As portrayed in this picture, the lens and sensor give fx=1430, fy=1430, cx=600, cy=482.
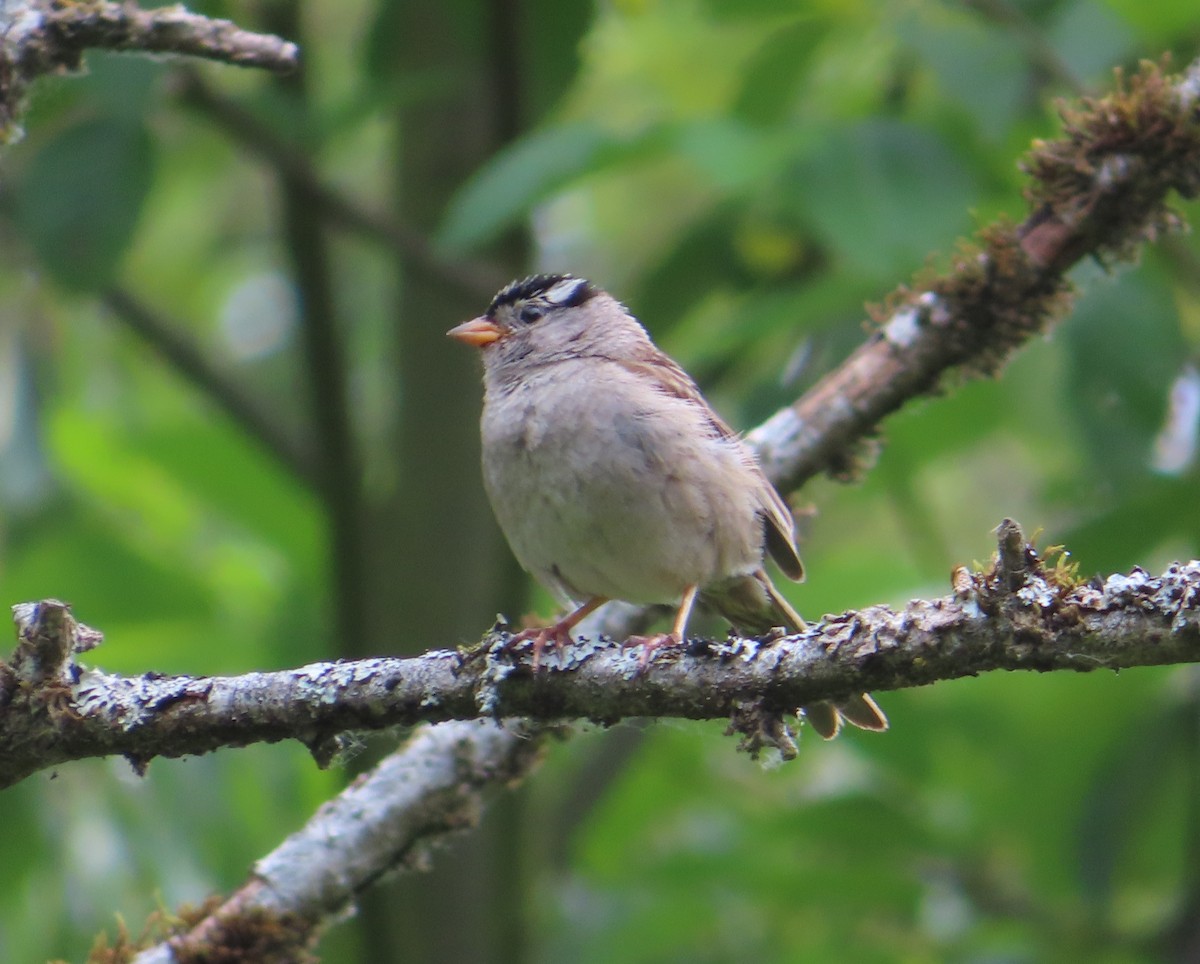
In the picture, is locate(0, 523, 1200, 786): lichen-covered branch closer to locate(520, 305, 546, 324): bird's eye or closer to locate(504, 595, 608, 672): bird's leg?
locate(504, 595, 608, 672): bird's leg

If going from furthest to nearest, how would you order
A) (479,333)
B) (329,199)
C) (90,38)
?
(329,199) → (479,333) → (90,38)

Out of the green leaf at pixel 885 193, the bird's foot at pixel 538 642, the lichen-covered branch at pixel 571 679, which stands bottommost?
the lichen-covered branch at pixel 571 679

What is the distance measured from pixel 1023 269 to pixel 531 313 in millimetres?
2079

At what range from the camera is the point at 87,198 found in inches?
197

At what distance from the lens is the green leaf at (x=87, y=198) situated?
4969 mm

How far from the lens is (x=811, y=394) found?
4445mm

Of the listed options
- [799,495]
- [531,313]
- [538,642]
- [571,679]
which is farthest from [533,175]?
[571,679]

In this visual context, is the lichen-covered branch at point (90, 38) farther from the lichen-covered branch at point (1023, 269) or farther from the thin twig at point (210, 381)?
the thin twig at point (210, 381)

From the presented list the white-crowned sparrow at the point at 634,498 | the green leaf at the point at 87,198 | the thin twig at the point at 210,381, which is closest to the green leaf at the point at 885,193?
the white-crowned sparrow at the point at 634,498

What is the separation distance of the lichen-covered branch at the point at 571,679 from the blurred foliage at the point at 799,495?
191cm

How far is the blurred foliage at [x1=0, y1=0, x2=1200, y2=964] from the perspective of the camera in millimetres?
4660

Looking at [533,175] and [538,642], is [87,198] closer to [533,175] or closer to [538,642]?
[533,175]

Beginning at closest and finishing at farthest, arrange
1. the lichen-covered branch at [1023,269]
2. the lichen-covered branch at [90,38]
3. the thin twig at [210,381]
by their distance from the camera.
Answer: the lichen-covered branch at [90,38] → the lichen-covered branch at [1023,269] → the thin twig at [210,381]

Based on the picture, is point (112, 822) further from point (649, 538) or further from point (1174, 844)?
point (1174, 844)
